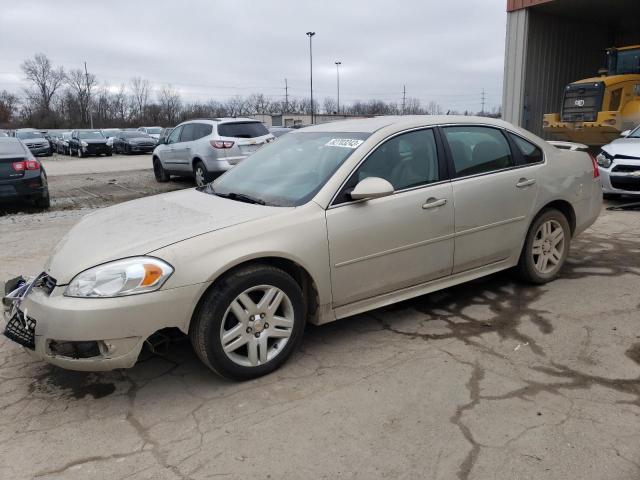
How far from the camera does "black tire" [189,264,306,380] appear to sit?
298 centimetres

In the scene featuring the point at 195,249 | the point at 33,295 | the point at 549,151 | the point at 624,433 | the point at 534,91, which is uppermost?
the point at 534,91

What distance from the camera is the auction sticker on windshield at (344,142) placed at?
3.78 metres

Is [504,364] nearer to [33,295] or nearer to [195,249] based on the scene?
[195,249]

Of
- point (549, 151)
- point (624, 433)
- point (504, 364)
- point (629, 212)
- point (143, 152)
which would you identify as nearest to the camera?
point (624, 433)

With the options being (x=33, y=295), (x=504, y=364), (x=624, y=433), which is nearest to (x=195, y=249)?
(x=33, y=295)

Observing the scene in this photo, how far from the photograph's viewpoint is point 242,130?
12031mm

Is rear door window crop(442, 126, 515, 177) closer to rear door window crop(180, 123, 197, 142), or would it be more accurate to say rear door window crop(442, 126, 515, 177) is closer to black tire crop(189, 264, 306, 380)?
black tire crop(189, 264, 306, 380)

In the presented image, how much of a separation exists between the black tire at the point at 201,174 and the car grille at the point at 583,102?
32.5 feet

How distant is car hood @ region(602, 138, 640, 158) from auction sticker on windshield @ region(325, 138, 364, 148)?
269 inches

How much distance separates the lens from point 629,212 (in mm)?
8164

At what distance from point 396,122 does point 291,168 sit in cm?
89

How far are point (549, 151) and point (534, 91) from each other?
1218cm

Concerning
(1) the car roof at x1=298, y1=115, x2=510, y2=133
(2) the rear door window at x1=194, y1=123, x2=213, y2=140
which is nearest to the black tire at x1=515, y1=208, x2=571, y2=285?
(1) the car roof at x1=298, y1=115, x2=510, y2=133

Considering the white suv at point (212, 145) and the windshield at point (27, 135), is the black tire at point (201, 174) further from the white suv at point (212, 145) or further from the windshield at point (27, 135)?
the windshield at point (27, 135)
